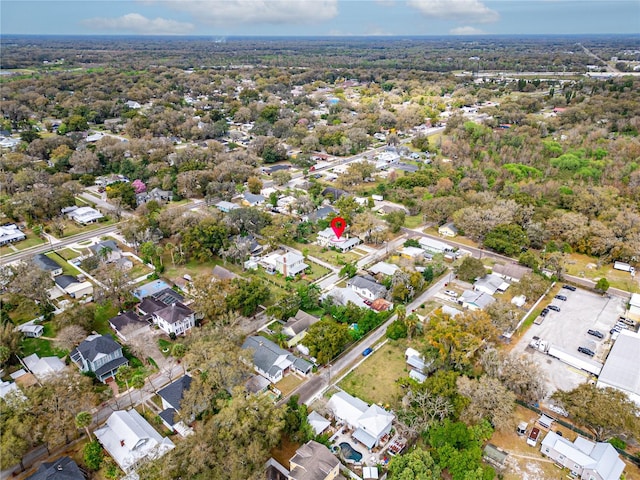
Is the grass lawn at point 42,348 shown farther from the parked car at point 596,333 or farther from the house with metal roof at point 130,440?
the parked car at point 596,333

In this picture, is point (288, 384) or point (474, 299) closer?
point (288, 384)

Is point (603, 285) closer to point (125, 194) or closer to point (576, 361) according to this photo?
point (576, 361)

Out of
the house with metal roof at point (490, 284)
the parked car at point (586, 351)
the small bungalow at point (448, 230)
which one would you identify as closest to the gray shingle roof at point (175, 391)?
the house with metal roof at point (490, 284)

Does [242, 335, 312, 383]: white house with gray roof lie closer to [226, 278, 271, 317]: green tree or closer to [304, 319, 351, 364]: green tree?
[304, 319, 351, 364]: green tree

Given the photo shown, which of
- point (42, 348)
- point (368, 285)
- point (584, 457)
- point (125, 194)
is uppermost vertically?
point (125, 194)

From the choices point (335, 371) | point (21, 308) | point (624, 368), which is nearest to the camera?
point (624, 368)

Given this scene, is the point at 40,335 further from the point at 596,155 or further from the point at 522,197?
the point at 596,155

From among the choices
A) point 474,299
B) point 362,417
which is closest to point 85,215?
point 362,417
